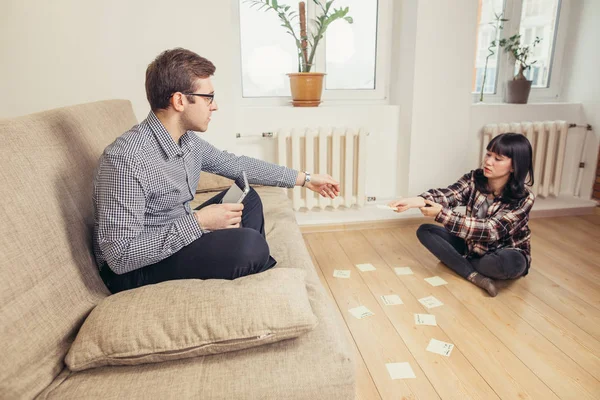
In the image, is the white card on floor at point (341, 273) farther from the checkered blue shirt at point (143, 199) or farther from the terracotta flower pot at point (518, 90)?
the terracotta flower pot at point (518, 90)

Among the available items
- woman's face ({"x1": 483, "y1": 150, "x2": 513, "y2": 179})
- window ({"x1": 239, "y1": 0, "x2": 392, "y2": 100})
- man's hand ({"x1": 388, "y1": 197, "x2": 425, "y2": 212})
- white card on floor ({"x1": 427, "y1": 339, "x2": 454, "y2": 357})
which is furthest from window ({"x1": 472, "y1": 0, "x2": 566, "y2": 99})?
white card on floor ({"x1": 427, "y1": 339, "x2": 454, "y2": 357})

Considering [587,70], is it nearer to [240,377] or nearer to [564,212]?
[564,212]

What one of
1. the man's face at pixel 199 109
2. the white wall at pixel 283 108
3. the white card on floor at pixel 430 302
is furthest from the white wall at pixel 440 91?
the man's face at pixel 199 109

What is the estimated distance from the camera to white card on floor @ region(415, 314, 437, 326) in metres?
Result: 1.70

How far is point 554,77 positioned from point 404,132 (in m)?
1.42

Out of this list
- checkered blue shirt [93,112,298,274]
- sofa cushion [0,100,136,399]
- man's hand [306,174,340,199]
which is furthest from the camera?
man's hand [306,174,340,199]

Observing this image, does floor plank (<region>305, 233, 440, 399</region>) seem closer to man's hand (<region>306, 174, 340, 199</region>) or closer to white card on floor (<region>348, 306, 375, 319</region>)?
white card on floor (<region>348, 306, 375, 319</region>)

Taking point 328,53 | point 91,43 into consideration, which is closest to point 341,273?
point 328,53

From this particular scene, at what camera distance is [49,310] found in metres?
0.92

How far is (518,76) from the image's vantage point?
2898 mm

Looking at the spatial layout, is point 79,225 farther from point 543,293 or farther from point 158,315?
point 543,293

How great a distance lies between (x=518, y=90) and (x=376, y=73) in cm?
104

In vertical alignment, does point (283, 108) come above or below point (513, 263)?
above

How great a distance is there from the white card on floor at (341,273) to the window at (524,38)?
187cm
